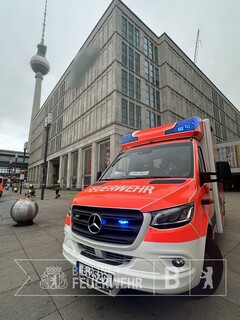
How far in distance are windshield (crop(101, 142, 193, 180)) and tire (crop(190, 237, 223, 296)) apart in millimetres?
1021

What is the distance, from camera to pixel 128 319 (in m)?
2.00

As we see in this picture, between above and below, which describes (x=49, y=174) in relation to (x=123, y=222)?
above

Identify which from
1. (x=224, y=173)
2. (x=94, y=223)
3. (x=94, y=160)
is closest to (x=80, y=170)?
(x=94, y=160)

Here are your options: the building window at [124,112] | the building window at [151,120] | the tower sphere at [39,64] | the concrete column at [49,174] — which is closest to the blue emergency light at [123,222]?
the building window at [124,112]

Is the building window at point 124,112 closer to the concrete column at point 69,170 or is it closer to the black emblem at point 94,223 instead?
the concrete column at point 69,170

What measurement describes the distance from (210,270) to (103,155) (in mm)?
27416

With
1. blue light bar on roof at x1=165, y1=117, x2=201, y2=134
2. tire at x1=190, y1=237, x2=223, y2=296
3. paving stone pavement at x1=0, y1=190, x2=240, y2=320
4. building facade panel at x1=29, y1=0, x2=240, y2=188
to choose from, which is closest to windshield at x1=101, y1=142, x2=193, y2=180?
blue light bar on roof at x1=165, y1=117, x2=201, y2=134

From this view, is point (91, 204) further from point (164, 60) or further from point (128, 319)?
point (164, 60)

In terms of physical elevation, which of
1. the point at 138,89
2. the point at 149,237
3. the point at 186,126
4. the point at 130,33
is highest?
the point at 130,33

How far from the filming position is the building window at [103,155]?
1111 inches

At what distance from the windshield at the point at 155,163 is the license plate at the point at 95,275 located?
153 cm

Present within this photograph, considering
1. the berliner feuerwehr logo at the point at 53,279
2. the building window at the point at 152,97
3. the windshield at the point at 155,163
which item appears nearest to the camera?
the berliner feuerwehr logo at the point at 53,279

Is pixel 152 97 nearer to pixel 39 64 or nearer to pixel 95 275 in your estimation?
pixel 95 275

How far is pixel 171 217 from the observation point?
191cm
